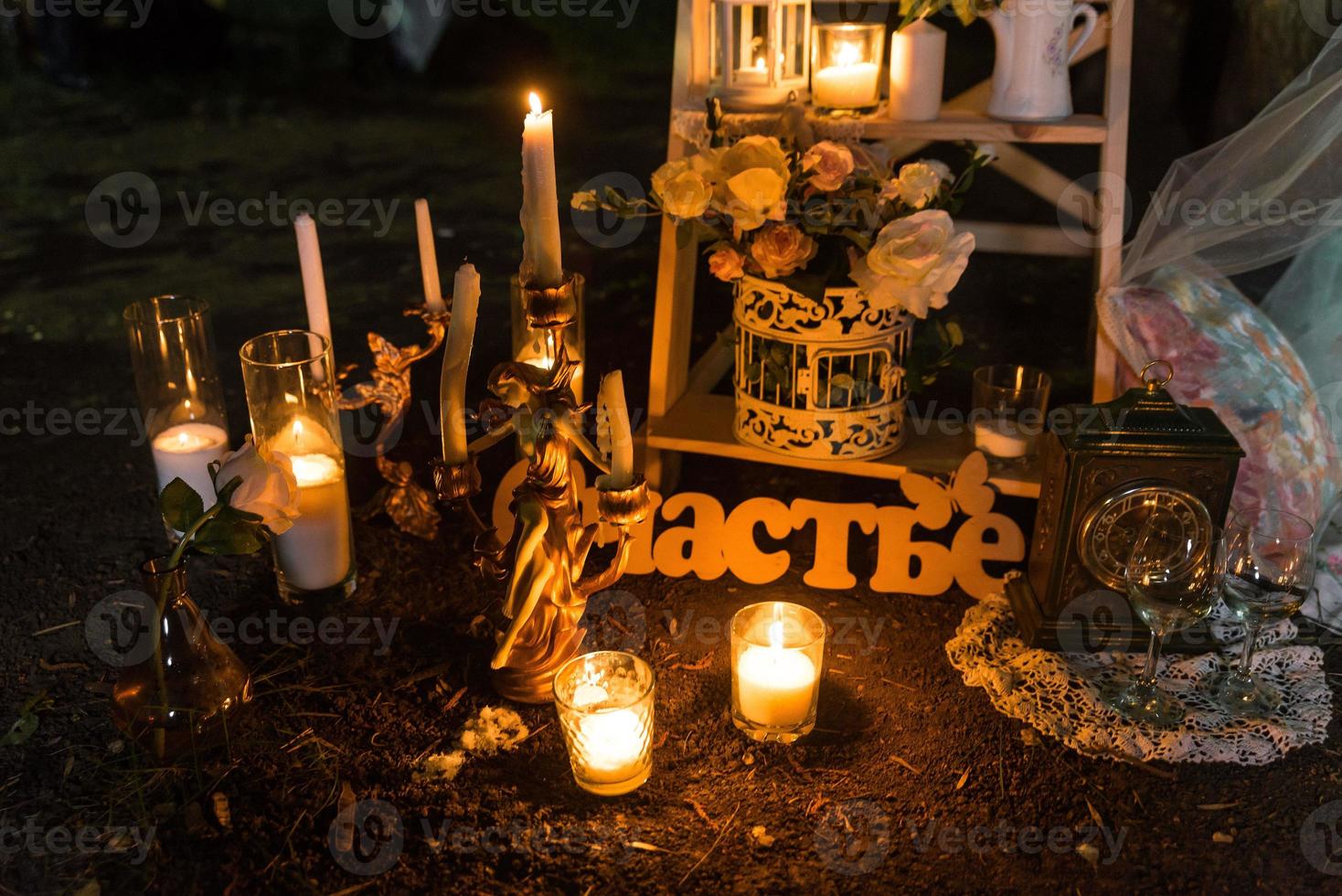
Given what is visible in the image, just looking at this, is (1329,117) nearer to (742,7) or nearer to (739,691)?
(742,7)

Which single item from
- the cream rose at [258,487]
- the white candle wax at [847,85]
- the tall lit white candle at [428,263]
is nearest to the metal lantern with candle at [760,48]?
the white candle wax at [847,85]

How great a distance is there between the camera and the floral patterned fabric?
72.5 inches

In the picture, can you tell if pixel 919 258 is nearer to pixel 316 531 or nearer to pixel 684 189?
pixel 684 189

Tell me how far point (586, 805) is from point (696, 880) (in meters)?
0.18

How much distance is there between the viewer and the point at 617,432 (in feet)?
4.41

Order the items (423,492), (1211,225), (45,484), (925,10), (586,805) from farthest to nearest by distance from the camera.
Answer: (45,484), (423,492), (1211,225), (925,10), (586,805)

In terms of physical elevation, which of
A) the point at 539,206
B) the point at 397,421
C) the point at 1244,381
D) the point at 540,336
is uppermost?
the point at 539,206

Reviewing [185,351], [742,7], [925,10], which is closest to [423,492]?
[185,351]

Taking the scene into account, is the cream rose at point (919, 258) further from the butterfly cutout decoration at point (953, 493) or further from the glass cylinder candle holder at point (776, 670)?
the glass cylinder candle holder at point (776, 670)

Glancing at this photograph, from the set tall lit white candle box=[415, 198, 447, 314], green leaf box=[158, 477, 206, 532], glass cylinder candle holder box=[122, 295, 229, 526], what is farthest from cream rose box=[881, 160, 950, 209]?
glass cylinder candle holder box=[122, 295, 229, 526]

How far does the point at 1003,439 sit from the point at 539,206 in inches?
37.2

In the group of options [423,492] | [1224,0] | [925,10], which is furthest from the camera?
[1224,0]

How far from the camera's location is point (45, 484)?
2234mm

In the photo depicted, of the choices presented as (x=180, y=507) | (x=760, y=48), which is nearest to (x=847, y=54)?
(x=760, y=48)
